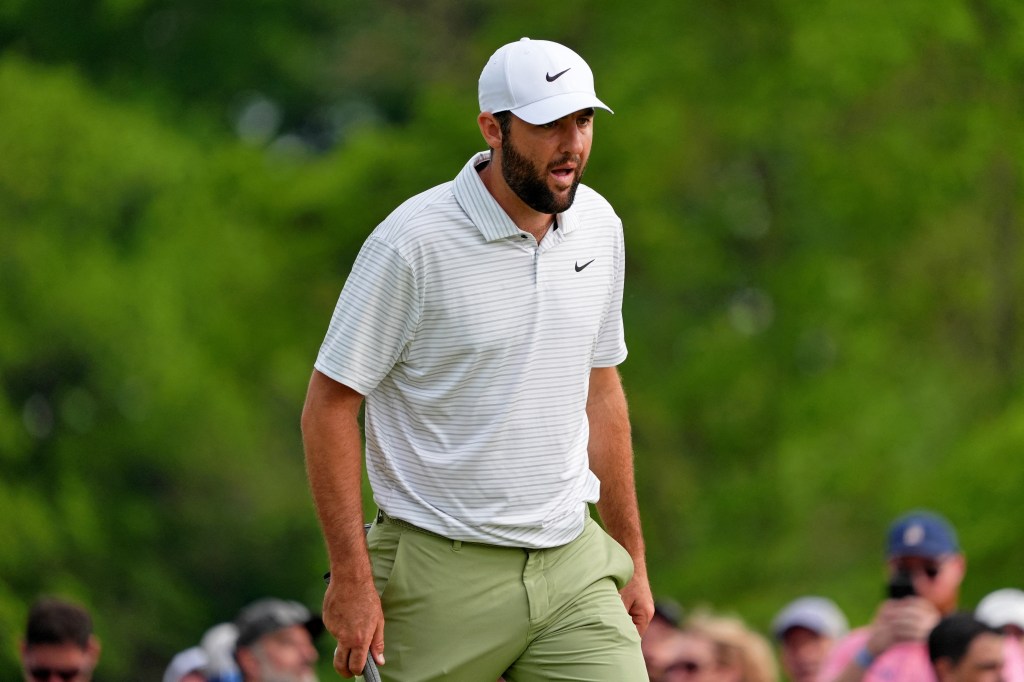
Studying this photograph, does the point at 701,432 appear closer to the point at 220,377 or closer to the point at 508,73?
the point at 220,377

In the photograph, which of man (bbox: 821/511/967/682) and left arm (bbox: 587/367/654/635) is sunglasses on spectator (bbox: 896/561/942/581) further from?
left arm (bbox: 587/367/654/635)

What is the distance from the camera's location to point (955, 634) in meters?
6.43

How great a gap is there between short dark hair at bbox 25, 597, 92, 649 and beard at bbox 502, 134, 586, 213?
11.3 feet

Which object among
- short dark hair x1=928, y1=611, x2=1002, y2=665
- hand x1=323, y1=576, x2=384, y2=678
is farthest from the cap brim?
short dark hair x1=928, y1=611, x2=1002, y2=665

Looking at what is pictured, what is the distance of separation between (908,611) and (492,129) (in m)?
2.80

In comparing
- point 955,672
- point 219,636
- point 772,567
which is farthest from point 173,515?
point 955,672

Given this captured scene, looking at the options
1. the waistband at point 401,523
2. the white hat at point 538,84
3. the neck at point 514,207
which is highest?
the white hat at point 538,84

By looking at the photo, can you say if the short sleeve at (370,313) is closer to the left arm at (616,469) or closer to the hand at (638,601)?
the left arm at (616,469)

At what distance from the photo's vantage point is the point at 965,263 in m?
17.8

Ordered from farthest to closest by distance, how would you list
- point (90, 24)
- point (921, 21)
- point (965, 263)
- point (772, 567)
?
point (90, 24) → point (965, 263) → point (772, 567) → point (921, 21)

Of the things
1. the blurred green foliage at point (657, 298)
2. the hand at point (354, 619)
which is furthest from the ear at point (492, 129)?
the blurred green foliage at point (657, 298)

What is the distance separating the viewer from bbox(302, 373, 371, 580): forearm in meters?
4.71

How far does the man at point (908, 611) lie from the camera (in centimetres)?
679

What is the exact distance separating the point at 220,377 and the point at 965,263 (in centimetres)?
748
